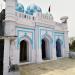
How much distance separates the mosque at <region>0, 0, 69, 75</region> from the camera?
312 inches

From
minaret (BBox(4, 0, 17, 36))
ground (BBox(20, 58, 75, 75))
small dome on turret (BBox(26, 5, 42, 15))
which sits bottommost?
ground (BBox(20, 58, 75, 75))

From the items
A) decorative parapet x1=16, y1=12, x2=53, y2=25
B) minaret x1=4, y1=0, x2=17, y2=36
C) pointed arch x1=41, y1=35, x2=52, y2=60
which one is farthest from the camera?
pointed arch x1=41, y1=35, x2=52, y2=60

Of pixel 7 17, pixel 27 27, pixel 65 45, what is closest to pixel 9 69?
pixel 7 17

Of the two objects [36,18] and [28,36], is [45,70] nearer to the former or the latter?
[28,36]

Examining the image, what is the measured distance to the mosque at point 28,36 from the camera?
7.92m

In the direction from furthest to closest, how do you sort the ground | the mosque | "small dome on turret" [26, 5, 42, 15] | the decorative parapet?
"small dome on turret" [26, 5, 42, 15] < the decorative parapet < the ground < the mosque

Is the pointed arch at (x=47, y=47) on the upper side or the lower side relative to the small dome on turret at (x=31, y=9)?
lower

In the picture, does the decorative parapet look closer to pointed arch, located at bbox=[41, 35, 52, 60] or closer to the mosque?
the mosque

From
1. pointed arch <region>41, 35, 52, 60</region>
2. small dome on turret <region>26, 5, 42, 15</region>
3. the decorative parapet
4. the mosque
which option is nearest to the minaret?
the mosque

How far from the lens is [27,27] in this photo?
36.7 feet

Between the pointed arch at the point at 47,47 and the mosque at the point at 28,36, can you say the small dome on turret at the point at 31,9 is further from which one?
the pointed arch at the point at 47,47

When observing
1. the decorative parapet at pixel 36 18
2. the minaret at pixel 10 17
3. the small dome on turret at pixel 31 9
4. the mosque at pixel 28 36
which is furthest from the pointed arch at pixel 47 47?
the minaret at pixel 10 17

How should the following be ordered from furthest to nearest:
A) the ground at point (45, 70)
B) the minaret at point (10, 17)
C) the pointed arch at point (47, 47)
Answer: the pointed arch at point (47, 47)
the minaret at point (10, 17)
the ground at point (45, 70)

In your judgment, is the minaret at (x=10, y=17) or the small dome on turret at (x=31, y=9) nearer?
the minaret at (x=10, y=17)
